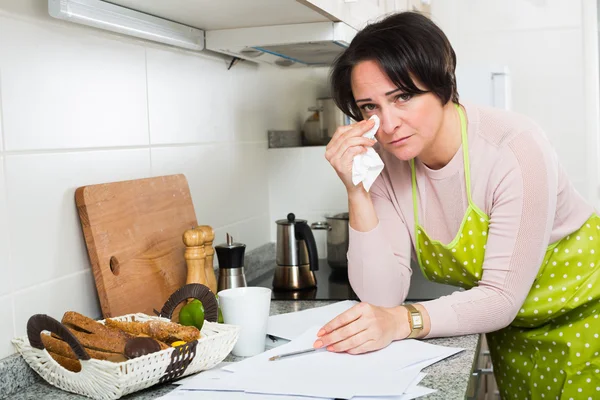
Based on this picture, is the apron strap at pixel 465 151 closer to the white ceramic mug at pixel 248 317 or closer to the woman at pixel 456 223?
the woman at pixel 456 223

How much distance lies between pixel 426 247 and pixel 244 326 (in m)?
0.52

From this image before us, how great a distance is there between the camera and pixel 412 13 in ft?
4.93

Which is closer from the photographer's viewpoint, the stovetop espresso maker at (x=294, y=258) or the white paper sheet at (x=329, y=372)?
the white paper sheet at (x=329, y=372)

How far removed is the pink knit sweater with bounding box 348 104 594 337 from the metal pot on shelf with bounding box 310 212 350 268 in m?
0.49

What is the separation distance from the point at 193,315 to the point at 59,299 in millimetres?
264

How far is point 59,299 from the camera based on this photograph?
1348 mm

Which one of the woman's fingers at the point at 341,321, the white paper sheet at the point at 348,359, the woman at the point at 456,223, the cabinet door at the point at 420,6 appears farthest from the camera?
the cabinet door at the point at 420,6

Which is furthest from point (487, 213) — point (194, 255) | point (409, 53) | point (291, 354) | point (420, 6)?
point (420, 6)

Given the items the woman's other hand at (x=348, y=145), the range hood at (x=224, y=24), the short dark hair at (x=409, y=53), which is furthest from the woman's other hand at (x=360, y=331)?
the range hood at (x=224, y=24)

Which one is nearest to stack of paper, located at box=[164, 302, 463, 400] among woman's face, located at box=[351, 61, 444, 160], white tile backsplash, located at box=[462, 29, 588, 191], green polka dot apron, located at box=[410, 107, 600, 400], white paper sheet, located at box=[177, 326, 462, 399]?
white paper sheet, located at box=[177, 326, 462, 399]

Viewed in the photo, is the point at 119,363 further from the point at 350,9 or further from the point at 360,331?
the point at 350,9

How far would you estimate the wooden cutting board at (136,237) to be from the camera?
1.40 meters

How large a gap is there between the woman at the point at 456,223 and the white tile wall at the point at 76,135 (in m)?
0.44

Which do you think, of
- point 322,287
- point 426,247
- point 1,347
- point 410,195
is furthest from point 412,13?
point 1,347
